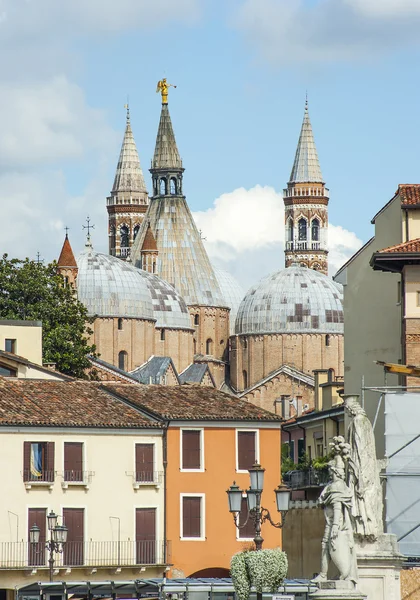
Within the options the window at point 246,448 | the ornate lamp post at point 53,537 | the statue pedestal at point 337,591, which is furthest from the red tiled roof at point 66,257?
the statue pedestal at point 337,591

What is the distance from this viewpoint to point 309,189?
19688cm

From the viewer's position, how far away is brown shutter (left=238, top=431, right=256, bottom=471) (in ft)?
188

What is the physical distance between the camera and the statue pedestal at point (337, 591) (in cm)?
2594

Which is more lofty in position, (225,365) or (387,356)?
(225,365)

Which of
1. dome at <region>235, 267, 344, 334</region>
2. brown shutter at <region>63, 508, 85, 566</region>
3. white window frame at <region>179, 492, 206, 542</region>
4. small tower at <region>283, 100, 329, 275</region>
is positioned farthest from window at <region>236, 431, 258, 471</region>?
small tower at <region>283, 100, 329, 275</region>

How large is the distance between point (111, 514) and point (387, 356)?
9.02 m

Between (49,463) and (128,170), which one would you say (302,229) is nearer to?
(128,170)

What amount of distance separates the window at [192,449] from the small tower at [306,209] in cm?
13853

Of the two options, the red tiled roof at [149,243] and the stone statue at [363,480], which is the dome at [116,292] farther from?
the stone statue at [363,480]

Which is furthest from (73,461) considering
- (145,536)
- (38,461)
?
(145,536)

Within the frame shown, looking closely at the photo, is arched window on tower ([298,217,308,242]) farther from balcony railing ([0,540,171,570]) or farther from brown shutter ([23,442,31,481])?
brown shutter ([23,442,31,481])

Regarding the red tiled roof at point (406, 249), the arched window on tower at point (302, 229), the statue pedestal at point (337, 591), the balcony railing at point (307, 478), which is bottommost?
the statue pedestal at point (337, 591)

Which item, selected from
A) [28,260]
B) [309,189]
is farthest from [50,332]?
[309,189]

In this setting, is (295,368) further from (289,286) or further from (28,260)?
(28,260)
